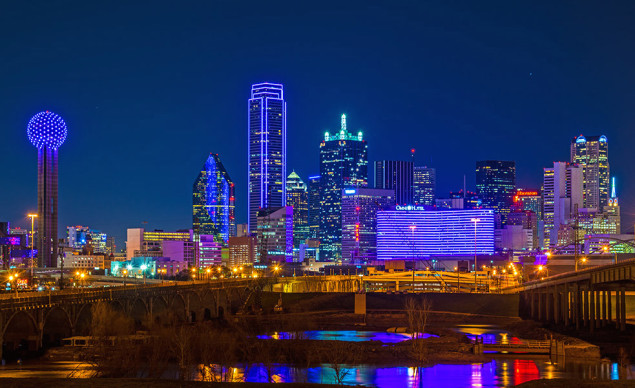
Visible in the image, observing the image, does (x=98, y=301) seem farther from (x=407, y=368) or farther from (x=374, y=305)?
(x=374, y=305)

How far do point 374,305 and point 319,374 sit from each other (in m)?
71.2

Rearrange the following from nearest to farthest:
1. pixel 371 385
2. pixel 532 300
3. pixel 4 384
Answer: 1. pixel 4 384
2. pixel 371 385
3. pixel 532 300

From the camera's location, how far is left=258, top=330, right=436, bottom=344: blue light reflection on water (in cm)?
10338

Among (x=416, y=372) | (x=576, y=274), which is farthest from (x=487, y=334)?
(x=416, y=372)

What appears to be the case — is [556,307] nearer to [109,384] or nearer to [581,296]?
[581,296]

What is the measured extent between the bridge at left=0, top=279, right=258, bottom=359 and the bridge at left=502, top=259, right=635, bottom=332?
2030 inches

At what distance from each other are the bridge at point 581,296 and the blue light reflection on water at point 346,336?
67.7ft

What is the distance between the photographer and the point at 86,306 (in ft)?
368

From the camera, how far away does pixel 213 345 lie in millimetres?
86438

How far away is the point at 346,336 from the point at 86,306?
34467 mm

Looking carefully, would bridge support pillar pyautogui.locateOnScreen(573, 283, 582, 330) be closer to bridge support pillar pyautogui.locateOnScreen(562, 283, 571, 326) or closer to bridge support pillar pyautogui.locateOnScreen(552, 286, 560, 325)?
bridge support pillar pyautogui.locateOnScreen(562, 283, 571, 326)

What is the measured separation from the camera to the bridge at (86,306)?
88.9 metres

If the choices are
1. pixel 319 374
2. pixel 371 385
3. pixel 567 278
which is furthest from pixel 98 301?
pixel 567 278

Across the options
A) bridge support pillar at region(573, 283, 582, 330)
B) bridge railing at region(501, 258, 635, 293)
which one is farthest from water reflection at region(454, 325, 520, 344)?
bridge railing at region(501, 258, 635, 293)
